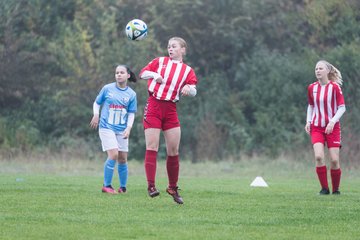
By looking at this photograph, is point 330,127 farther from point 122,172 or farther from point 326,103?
point 122,172

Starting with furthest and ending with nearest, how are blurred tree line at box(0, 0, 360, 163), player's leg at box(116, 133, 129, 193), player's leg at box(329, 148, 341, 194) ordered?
1. blurred tree line at box(0, 0, 360, 163)
2. player's leg at box(329, 148, 341, 194)
3. player's leg at box(116, 133, 129, 193)

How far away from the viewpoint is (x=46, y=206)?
36.5 feet

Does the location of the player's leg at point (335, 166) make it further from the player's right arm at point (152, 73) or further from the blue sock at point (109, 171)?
the player's right arm at point (152, 73)

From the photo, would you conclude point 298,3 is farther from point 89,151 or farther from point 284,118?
point 89,151

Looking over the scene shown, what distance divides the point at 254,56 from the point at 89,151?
11067 mm

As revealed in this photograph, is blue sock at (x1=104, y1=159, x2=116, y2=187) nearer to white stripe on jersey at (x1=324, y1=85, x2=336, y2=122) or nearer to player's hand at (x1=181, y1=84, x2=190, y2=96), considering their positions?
player's hand at (x1=181, y1=84, x2=190, y2=96)

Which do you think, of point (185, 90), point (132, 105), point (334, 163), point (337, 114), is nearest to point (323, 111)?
point (337, 114)

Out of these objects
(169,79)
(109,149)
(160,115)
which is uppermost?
(169,79)

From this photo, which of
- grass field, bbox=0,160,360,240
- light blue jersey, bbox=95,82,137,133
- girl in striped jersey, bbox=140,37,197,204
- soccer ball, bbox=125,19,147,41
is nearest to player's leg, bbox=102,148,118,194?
grass field, bbox=0,160,360,240

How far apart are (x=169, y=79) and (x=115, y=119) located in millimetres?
2483

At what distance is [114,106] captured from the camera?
1403 centimetres

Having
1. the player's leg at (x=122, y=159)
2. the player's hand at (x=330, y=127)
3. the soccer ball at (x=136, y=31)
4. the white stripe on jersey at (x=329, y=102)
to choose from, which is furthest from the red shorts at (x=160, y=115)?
the white stripe on jersey at (x=329, y=102)

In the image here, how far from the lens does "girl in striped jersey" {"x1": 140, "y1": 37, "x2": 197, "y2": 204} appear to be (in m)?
11.7

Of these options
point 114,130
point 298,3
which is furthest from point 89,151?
point 114,130
